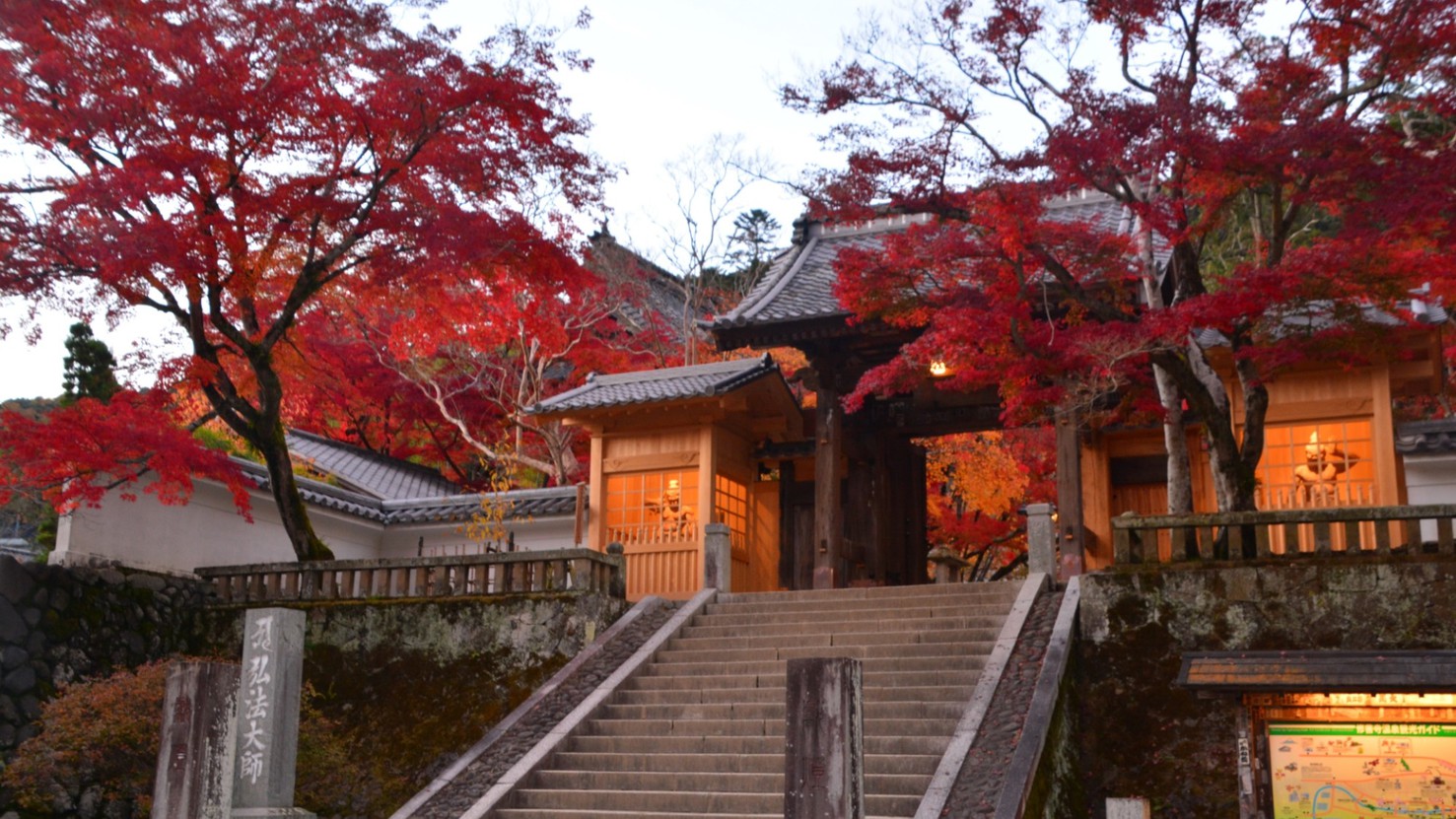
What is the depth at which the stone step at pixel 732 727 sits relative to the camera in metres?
12.8

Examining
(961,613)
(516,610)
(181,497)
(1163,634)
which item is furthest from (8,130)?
(1163,634)

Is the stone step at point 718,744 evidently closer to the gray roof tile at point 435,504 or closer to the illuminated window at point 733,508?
the illuminated window at point 733,508

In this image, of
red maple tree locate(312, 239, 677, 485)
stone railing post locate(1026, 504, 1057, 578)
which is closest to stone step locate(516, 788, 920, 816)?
stone railing post locate(1026, 504, 1057, 578)

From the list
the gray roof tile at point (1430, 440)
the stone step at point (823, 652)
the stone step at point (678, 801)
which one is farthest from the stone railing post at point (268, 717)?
the gray roof tile at point (1430, 440)

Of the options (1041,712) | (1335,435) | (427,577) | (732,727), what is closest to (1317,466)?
(1335,435)

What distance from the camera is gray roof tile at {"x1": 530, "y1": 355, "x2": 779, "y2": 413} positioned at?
19.9 metres

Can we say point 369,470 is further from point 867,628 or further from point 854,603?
point 867,628

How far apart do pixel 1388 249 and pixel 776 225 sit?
85.1 feet

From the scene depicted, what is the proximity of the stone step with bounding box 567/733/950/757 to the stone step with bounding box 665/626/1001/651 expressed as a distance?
7.34 feet

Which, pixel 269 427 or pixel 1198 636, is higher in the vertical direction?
pixel 269 427

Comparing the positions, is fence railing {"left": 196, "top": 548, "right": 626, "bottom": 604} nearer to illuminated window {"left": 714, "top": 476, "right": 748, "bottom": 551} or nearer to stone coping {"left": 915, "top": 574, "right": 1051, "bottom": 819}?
illuminated window {"left": 714, "top": 476, "right": 748, "bottom": 551}

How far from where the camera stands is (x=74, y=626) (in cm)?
1614

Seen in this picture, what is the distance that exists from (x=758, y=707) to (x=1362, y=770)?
5864 millimetres

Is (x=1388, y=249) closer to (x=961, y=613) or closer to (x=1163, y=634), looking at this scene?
(x=1163, y=634)
